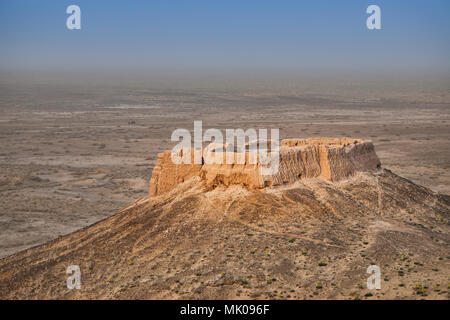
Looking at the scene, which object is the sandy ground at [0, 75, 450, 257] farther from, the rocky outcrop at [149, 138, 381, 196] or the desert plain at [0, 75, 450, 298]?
the rocky outcrop at [149, 138, 381, 196]

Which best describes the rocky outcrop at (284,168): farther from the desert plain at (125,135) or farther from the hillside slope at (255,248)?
the desert plain at (125,135)

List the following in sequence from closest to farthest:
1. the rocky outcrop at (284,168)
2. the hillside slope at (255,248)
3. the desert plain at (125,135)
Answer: the hillside slope at (255,248) < the rocky outcrop at (284,168) < the desert plain at (125,135)

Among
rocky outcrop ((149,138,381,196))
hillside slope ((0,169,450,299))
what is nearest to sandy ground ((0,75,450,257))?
rocky outcrop ((149,138,381,196))

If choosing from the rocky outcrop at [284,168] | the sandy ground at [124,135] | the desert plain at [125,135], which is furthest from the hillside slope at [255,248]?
the sandy ground at [124,135]

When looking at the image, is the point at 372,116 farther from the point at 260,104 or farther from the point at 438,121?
the point at 260,104

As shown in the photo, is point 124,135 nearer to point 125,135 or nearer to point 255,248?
point 125,135

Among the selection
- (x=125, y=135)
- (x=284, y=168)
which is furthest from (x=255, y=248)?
(x=125, y=135)

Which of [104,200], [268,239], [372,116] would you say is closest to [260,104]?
[372,116]
